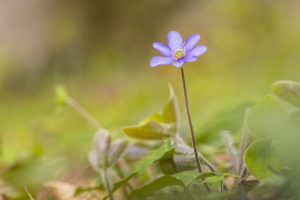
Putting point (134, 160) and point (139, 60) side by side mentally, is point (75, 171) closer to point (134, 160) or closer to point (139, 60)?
point (134, 160)

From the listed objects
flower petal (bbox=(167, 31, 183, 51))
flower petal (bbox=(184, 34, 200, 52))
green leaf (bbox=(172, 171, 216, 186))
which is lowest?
green leaf (bbox=(172, 171, 216, 186))

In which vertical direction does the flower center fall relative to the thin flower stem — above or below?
below

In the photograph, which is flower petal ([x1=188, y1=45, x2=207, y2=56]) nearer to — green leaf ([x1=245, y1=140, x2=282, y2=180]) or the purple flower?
the purple flower

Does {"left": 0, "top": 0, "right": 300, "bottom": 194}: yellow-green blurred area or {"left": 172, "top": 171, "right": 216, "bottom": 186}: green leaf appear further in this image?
{"left": 0, "top": 0, "right": 300, "bottom": 194}: yellow-green blurred area

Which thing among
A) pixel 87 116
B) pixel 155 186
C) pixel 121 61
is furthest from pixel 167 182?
pixel 121 61

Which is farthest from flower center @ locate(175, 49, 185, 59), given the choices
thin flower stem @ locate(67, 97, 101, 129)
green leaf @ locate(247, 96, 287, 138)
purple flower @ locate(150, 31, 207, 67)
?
thin flower stem @ locate(67, 97, 101, 129)
